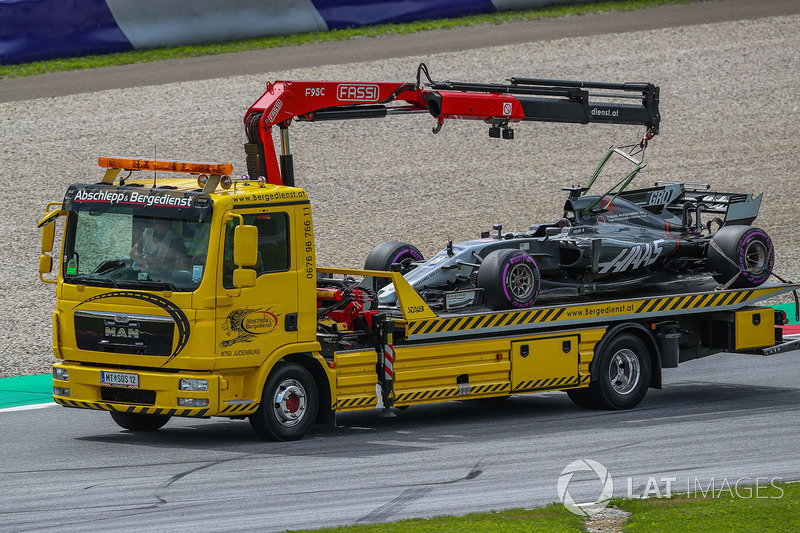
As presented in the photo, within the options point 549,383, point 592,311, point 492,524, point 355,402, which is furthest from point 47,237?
point 592,311

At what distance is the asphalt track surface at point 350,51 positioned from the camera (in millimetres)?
28234

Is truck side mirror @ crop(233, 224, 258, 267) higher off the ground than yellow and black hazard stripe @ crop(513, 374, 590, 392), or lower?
higher

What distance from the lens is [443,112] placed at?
48.5 feet

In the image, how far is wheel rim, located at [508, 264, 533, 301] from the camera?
46.0 feet

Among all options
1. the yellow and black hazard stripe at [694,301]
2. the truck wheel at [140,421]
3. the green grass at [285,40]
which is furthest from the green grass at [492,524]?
the green grass at [285,40]

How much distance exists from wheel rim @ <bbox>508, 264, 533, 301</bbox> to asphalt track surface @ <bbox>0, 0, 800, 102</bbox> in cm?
1549

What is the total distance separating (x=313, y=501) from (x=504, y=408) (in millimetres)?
5121

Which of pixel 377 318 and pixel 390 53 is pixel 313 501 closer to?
pixel 377 318

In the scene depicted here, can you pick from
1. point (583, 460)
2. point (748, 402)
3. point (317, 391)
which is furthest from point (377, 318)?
point (748, 402)

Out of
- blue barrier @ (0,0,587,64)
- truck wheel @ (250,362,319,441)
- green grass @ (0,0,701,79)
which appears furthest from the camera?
green grass @ (0,0,701,79)

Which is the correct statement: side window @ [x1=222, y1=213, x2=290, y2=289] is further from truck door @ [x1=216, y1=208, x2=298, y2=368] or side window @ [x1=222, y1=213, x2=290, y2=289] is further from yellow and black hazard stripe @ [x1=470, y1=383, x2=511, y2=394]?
yellow and black hazard stripe @ [x1=470, y1=383, x2=511, y2=394]

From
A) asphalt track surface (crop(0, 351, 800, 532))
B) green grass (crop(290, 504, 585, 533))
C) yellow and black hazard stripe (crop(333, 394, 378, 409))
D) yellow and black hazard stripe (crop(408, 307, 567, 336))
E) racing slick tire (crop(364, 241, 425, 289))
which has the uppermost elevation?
racing slick tire (crop(364, 241, 425, 289))

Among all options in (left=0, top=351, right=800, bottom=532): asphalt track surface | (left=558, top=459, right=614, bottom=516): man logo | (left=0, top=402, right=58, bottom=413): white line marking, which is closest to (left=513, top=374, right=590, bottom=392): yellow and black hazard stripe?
(left=0, top=351, right=800, bottom=532): asphalt track surface

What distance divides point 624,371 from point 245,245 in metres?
5.35
